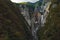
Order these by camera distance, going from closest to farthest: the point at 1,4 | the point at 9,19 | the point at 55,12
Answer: the point at 9,19 < the point at 1,4 < the point at 55,12

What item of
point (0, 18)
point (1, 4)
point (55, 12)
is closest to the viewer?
point (0, 18)

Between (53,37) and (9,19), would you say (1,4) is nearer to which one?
(9,19)

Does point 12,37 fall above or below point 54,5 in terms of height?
above

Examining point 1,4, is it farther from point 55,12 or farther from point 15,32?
point 55,12

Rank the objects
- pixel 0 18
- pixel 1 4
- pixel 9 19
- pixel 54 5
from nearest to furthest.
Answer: pixel 0 18, pixel 9 19, pixel 1 4, pixel 54 5

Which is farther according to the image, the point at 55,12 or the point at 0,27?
the point at 55,12

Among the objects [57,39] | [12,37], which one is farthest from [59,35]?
[12,37]

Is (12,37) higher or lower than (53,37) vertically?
higher

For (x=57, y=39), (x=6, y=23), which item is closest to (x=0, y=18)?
(x=6, y=23)

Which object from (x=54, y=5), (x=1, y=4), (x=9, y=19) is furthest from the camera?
(x=54, y=5)

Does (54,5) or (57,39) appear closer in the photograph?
(57,39)
